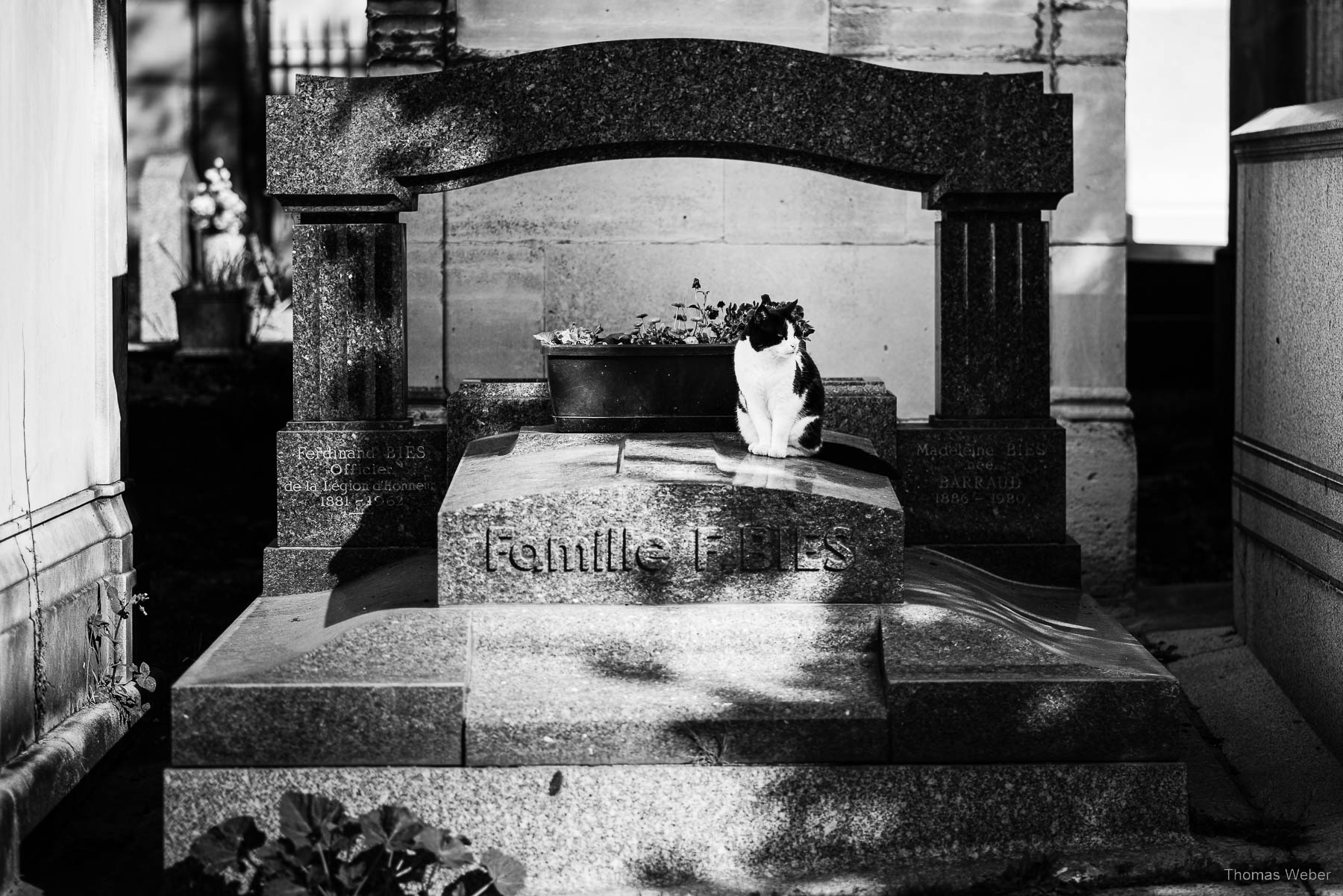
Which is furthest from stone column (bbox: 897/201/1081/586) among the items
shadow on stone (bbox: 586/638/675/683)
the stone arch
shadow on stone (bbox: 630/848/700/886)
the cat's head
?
shadow on stone (bbox: 630/848/700/886)

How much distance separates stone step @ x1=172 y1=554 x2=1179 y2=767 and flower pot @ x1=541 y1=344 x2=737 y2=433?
4.42 ft

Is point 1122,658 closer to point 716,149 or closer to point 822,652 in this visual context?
point 822,652

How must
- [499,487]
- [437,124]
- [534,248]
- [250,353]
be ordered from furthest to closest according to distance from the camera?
[250,353], [534,248], [437,124], [499,487]

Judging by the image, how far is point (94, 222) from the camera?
6289mm

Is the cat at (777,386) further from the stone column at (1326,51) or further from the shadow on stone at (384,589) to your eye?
the stone column at (1326,51)

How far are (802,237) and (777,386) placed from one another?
3.11m

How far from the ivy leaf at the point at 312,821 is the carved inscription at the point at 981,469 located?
310 cm

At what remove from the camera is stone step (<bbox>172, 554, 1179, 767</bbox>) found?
4719mm

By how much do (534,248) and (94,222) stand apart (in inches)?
110

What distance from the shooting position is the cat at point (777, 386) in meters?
5.72

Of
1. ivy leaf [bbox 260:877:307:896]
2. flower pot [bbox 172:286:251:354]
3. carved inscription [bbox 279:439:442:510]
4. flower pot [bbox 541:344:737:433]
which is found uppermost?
flower pot [bbox 172:286:251:354]

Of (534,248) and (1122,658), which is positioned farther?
(534,248)

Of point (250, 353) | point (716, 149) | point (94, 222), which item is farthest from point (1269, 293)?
point (250, 353)

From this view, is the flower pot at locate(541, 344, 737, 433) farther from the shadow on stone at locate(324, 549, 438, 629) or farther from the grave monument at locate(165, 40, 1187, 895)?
the shadow on stone at locate(324, 549, 438, 629)
